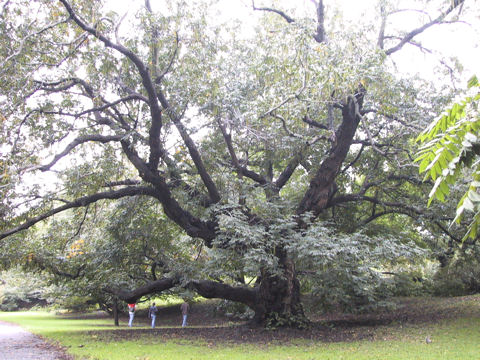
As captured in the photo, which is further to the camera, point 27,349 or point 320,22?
point 320,22

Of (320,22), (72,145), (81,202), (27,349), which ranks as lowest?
(27,349)

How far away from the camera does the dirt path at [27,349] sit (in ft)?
30.3

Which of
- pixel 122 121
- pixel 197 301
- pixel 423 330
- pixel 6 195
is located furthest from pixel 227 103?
pixel 197 301

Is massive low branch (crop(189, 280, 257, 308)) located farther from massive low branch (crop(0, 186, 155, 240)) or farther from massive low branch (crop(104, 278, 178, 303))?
massive low branch (crop(0, 186, 155, 240))

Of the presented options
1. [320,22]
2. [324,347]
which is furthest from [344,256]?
[320,22]

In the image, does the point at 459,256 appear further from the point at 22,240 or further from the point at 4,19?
the point at 4,19

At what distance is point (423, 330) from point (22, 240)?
11.9m

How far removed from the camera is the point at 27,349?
10594 mm

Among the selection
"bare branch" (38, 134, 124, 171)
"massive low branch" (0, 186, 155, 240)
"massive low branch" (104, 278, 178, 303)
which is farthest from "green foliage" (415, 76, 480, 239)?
"massive low branch" (104, 278, 178, 303)

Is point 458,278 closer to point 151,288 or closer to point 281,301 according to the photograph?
point 281,301

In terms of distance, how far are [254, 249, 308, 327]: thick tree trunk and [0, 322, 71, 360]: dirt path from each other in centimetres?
577

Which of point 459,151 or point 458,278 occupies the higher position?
point 459,151

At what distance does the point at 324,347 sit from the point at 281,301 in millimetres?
2768

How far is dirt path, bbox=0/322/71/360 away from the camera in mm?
9234
